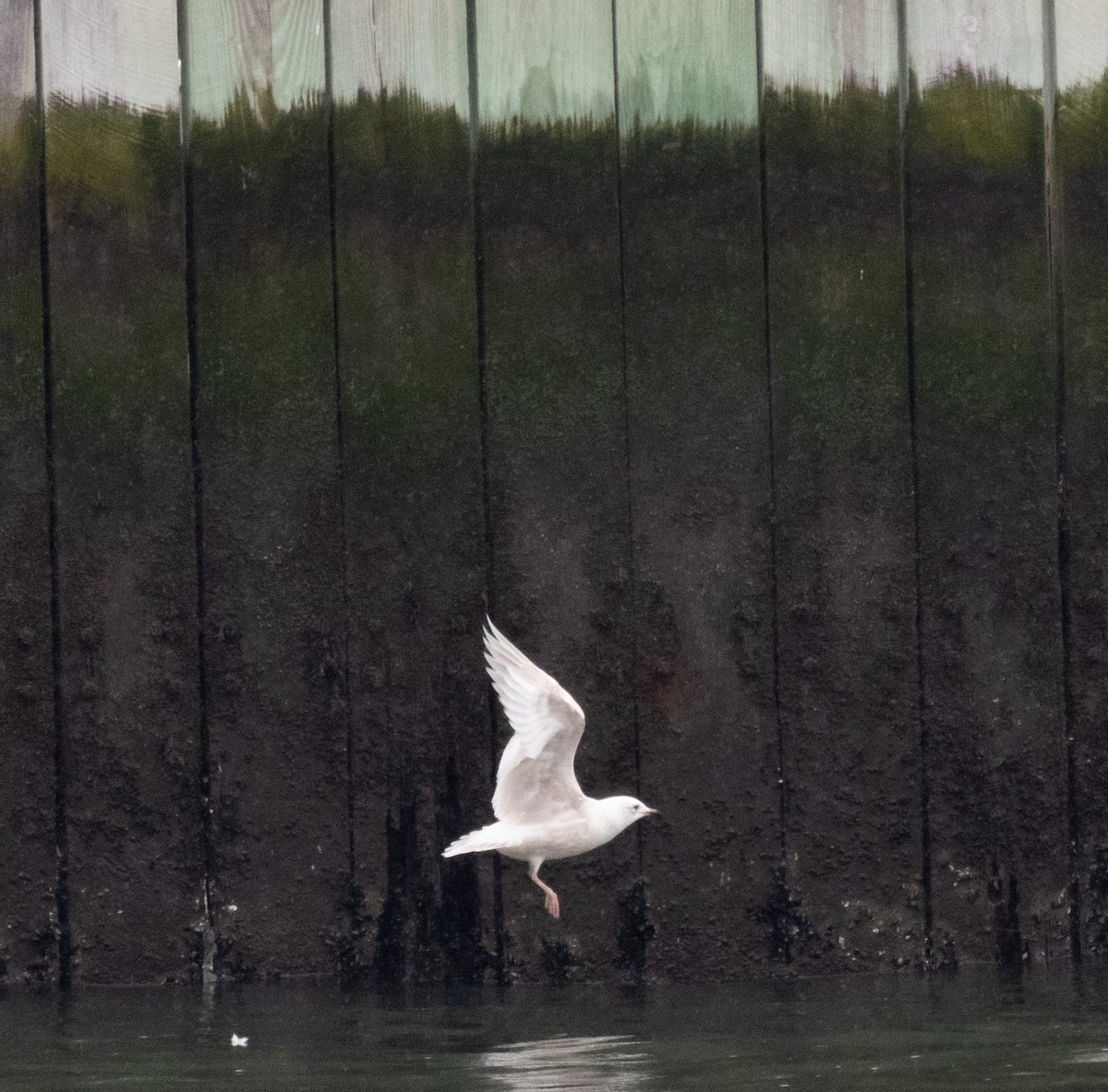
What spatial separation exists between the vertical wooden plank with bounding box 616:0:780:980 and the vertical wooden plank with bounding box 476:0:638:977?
6 centimetres

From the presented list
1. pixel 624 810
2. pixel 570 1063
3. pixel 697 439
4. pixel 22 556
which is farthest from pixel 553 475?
pixel 570 1063

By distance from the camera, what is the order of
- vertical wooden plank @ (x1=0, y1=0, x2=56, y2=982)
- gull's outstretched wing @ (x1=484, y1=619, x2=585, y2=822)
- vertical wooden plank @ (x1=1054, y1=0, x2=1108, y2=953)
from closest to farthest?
gull's outstretched wing @ (x1=484, y1=619, x2=585, y2=822) → vertical wooden plank @ (x1=0, y1=0, x2=56, y2=982) → vertical wooden plank @ (x1=1054, y1=0, x2=1108, y2=953)

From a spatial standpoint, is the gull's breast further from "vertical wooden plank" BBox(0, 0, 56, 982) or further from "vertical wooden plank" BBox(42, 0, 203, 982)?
"vertical wooden plank" BBox(0, 0, 56, 982)

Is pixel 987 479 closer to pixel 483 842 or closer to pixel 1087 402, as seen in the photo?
pixel 1087 402

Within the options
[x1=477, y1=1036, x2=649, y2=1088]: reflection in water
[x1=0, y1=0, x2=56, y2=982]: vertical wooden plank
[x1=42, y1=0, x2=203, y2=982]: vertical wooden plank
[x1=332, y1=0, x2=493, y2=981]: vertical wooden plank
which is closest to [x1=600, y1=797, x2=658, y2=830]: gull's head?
[x1=332, y1=0, x2=493, y2=981]: vertical wooden plank

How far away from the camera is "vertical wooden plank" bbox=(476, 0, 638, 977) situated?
7.15 m

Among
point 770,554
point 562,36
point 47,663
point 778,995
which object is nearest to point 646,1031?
point 778,995

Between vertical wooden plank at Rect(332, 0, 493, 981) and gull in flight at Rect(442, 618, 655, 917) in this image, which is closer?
gull in flight at Rect(442, 618, 655, 917)

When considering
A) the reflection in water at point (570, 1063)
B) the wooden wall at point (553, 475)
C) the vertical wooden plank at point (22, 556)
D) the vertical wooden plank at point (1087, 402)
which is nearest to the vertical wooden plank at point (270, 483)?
the wooden wall at point (553, 475)

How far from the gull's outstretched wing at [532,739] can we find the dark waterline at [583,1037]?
46 centimetres

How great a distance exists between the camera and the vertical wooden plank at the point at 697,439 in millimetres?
7152

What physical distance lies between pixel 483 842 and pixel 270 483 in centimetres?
100

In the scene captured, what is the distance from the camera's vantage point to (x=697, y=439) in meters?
7.18

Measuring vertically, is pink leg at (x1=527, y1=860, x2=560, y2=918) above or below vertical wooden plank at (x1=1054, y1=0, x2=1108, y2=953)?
below
